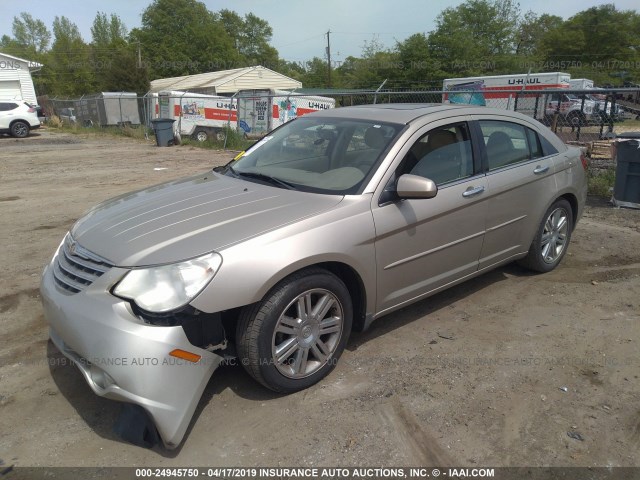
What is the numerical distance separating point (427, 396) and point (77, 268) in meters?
2.18

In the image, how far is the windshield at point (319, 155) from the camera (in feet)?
11.4

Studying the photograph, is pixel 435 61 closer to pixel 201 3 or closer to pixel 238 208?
pixel 238 208

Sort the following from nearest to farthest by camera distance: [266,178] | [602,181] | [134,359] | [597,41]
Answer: [134,359] < [266,178] < [602,181] < [597,41]

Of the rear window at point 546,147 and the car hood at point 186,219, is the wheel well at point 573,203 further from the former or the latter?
the car hood at point 186,219

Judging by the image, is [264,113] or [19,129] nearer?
[264,113]

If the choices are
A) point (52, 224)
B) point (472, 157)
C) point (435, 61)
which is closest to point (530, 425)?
point (472, 157)

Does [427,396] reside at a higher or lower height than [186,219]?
lower

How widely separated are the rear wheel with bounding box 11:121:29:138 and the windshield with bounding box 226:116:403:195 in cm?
2295

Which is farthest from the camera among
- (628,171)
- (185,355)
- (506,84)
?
(506,84)

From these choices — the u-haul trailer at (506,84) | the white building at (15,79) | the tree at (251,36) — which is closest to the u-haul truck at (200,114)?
the u-haul trailer at (506,84)

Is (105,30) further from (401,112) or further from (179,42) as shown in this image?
(401,112)

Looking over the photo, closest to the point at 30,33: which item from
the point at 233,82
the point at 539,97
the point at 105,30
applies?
the point at 105,30

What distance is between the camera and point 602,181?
8414mm

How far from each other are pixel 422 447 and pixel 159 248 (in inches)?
68.3
